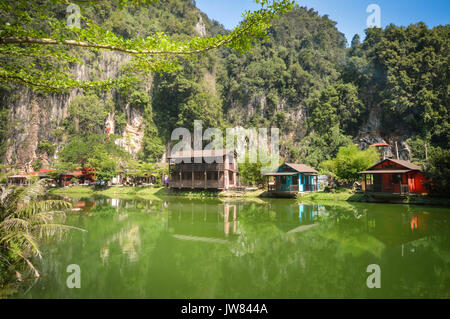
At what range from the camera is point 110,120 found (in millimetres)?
48844

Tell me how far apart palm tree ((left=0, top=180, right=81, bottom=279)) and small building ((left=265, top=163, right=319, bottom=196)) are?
23.2m

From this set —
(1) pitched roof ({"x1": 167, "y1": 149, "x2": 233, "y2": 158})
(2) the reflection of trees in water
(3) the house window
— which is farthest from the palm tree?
(3) the house window

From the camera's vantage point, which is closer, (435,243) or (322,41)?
(435,243)

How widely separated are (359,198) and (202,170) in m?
18.4

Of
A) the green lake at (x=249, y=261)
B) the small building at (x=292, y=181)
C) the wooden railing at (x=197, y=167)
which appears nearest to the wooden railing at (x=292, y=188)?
the small building at (x=292, y=181)

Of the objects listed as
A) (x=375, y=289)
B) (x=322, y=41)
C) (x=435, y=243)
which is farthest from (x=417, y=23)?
(x=375, y=289)

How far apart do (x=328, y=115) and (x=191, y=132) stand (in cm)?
2813

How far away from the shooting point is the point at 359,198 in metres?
22.4

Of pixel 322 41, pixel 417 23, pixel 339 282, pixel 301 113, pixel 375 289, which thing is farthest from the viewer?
pixel 322 41

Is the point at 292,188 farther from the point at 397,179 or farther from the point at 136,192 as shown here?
the point at 136,192

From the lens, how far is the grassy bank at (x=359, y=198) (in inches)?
728

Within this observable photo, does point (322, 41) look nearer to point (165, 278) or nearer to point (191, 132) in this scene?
point (191, 132)

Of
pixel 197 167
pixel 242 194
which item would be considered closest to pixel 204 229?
pixel 242 194

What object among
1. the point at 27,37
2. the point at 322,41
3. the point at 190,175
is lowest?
the point at 190,175
